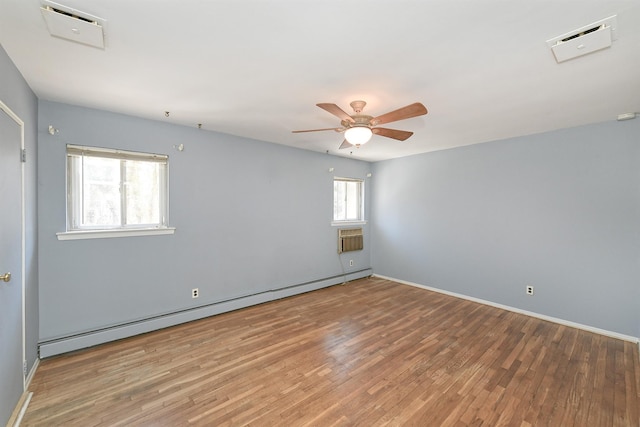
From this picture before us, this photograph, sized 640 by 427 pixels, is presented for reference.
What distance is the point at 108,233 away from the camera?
285cm

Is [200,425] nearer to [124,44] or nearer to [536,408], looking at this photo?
[536,408]

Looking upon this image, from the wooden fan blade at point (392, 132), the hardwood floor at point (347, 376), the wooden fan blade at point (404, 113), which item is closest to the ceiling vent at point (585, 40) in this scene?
the wooden fan blade at point (404, 113)

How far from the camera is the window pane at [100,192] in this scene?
2.82 metres

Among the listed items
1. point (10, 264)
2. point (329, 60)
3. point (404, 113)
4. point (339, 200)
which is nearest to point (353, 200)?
point (339, 200)

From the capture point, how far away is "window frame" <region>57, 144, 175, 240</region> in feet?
8.83

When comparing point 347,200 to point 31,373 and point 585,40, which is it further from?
point 31,373

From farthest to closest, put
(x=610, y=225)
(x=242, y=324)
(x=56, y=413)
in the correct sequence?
(x=242, y=324), (x=610, y=225), (x=56, y=413)

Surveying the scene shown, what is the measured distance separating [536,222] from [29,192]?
5639 millimetres

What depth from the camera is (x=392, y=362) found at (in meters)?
2.52

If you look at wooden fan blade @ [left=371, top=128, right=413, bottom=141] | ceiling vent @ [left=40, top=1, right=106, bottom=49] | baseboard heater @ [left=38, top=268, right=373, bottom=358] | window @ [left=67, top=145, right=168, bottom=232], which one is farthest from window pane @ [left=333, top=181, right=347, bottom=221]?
ceiling vent @ [left=40, top=1, right=106, bottom=49]

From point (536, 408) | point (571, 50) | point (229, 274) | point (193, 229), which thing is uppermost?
point (571, 50)

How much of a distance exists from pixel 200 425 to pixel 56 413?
1.06m

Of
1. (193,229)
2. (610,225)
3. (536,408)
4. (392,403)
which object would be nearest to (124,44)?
(193,229)

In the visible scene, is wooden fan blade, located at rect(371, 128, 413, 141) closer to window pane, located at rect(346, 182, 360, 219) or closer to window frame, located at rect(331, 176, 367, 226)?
window frame, located at rect(331, 176, 367, 226)
